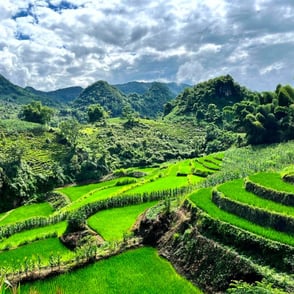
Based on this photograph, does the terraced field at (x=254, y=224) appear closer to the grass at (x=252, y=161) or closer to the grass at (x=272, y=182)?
the grass at (x=272, y=182)

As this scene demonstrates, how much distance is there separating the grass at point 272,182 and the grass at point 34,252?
51.7 ft

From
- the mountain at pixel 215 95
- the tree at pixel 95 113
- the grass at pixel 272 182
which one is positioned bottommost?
the grass at pixel 272 182

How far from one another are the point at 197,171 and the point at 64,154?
3930 cm

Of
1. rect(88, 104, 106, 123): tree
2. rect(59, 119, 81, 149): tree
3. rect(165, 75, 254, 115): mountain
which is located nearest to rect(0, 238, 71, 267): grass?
rect(59, 119, 81, 149): tree

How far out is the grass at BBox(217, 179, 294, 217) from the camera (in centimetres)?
2499

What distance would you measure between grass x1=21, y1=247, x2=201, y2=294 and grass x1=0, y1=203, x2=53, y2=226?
97.9 ft

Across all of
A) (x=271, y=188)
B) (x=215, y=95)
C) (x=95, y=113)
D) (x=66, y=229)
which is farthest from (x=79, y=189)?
(x=215, y=95)

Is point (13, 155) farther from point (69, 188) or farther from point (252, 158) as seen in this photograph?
point (252, 158)

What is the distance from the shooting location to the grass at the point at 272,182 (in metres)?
28.2

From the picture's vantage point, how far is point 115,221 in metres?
36.7

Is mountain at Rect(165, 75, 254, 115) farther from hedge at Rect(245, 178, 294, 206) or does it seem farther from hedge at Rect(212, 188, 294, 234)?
hedge at Rect(212, 188, 294, 234)

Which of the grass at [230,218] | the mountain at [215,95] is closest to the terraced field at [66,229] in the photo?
the grass at [230,218]

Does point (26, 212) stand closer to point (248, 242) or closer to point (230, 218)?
point (230, 218)

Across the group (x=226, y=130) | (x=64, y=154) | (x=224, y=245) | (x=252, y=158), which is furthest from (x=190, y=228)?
(x=226, y=130)
